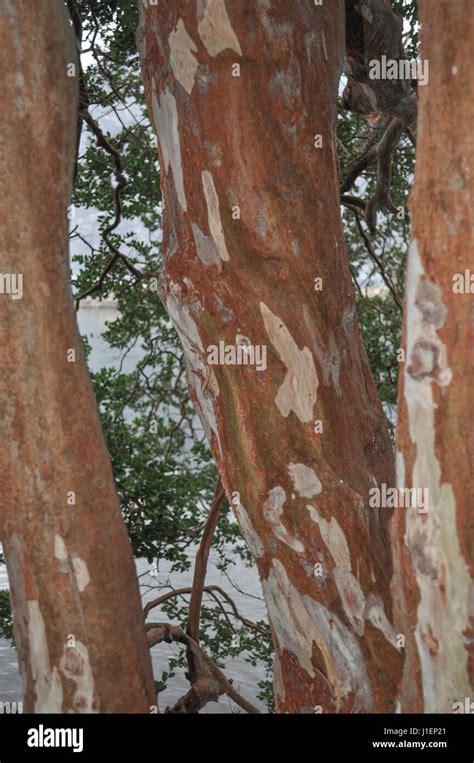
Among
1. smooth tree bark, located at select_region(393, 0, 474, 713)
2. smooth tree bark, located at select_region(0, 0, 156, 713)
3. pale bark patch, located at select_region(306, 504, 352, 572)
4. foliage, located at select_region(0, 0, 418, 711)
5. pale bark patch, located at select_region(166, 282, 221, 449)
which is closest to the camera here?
smooth tree bark, located at select_region(393, 0, 474, 713)

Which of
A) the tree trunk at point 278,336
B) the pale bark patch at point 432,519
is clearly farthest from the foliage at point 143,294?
the pale bark patch at point 432,519

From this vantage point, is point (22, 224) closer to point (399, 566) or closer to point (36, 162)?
point (36, 162)

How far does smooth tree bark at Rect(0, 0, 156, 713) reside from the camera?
2471 millimetres

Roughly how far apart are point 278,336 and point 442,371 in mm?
662

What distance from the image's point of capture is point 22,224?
2.48 metres

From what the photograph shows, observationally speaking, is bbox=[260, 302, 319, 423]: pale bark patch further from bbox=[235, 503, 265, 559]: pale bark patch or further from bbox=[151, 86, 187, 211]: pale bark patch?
bbox=[151, 86, 187, 211]: pale bark patch

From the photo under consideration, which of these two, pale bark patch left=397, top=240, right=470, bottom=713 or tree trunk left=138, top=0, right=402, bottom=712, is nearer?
pale bark patch left=397, top=240, right=470, bottom=713

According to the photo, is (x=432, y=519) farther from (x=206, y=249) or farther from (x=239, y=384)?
(x=206, y=249)

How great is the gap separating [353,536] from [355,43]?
220 cm

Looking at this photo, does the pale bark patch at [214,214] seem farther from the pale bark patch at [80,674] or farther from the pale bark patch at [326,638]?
the pale bark patch at [80,674]

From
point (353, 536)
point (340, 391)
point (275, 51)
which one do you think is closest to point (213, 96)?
point (275, 51)

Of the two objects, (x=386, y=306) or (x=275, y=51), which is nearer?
(x=275, y=51)

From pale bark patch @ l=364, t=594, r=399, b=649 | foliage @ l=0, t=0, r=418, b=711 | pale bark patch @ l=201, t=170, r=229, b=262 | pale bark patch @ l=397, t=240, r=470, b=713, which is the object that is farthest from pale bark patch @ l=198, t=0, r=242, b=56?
foliage @ l=0, t=0, r=418, b=711

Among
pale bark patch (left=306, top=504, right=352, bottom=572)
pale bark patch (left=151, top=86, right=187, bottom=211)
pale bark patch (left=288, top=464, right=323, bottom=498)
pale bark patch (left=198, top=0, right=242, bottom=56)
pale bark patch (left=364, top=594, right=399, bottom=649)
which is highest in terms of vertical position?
pale bark patch (left=198, top=0, right=242, bottom=56)
